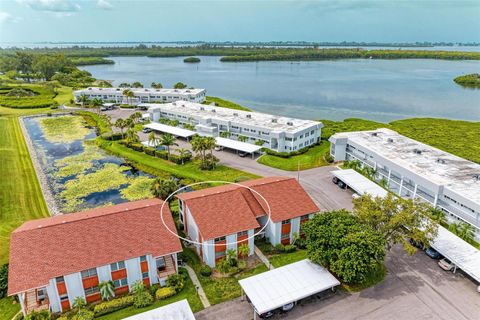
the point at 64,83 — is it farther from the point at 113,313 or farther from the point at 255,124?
the point at 113,313

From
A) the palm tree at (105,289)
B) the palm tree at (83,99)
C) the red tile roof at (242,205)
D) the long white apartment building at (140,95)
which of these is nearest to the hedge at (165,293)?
the palm tree at (105,289)

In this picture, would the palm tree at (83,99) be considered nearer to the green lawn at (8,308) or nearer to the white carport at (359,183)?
the white carport at (359,183)

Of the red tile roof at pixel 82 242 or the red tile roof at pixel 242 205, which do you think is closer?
the red tile roof at pixel 82 242

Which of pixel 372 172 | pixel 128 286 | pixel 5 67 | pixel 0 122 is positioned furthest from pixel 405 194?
pixel 5 67

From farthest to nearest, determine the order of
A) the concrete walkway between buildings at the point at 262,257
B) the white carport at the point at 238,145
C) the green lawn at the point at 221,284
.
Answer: the white carport at the point at 238,145 < the concrete walkway between buildings at the point at 262,257 < the green lawn at the point at 221,284

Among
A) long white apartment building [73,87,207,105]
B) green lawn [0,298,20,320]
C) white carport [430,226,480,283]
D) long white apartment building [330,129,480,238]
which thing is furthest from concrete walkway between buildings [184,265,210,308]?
long white apartment building [73,87,207,105]

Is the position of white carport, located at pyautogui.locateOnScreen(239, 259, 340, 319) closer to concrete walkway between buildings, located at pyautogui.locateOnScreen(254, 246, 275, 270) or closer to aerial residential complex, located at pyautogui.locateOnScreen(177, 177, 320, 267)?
concrete walkway between buildings, located at pyautogui.locateOnScreen(254, 246, 275, 270)

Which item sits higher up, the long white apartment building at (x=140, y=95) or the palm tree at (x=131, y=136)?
the long white apartment building at (x=140, y=95)
